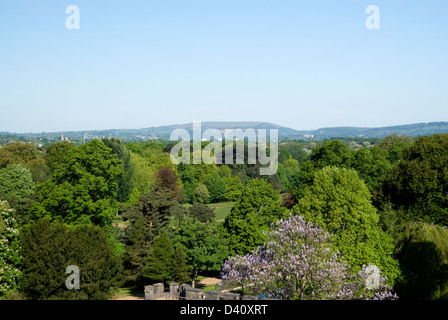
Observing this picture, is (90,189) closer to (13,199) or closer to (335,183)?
(13,199)

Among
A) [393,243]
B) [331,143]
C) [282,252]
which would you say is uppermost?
[331,143]

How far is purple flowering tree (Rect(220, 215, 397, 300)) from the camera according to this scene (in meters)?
20.8

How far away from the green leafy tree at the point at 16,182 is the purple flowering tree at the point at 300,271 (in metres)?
41.2

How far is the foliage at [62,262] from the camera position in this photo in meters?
25.8

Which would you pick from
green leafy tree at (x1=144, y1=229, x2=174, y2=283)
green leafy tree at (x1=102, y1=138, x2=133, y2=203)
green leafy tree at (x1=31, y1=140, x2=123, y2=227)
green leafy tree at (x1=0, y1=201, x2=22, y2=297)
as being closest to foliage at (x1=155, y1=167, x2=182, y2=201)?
green leafy tree at (x1=102, y1=138, x2=133, y2=203)

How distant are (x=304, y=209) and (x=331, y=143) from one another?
58.4 ft

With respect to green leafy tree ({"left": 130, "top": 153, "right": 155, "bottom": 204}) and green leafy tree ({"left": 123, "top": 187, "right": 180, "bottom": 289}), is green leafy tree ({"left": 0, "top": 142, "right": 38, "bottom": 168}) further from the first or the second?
green leafy tree ({"left": 123, "top": 187, "right": 180, "bottom": 289})

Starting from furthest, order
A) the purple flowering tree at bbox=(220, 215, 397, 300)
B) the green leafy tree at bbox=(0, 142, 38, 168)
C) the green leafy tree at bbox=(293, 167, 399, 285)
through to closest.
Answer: the green leafy tree at bbox=(0, 142, 38, 168) < the green leafy tree at bbox=(293, 167, 399, 285) < the purple flowering tree at bbox=(220, 215, 397, 300)

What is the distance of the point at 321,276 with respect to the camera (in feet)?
68.1

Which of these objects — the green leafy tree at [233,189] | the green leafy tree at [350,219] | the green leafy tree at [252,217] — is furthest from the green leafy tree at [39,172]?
the green leafy tree at [350,219]

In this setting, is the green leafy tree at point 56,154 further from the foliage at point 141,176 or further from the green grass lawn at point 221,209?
the green grass lawn at point 221,209

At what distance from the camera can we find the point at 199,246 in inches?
1400

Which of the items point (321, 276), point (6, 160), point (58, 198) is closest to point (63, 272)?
point (58, 198)

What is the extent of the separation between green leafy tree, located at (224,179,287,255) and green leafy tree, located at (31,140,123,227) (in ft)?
36.1
